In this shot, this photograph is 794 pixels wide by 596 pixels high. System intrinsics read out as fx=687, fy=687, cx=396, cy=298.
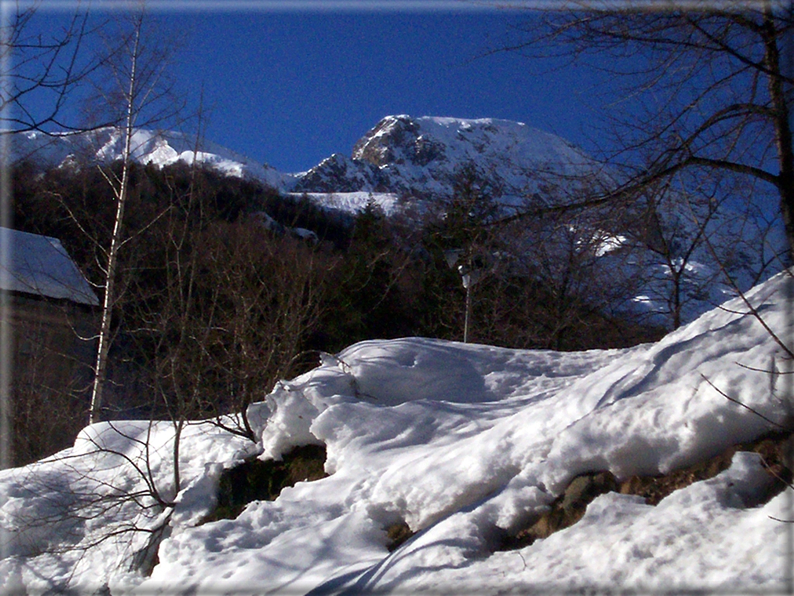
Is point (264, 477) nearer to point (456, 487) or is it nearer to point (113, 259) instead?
point (456, 487)

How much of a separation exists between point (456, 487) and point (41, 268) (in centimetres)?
1239

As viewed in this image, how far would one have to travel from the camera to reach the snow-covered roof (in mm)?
12516

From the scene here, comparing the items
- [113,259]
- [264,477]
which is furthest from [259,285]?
[264,477]

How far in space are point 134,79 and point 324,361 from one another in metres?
6.71

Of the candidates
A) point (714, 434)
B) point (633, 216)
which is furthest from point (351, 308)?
point (714, 434)

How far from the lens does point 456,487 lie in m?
4.43

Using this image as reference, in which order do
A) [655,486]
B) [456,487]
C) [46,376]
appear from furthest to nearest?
[46,376] → [456,487] → [655,486]

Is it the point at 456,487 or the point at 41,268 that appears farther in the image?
the point at 41,268

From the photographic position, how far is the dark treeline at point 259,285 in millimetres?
6938

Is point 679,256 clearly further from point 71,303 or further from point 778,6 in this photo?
point 71,303

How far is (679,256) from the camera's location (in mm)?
12914

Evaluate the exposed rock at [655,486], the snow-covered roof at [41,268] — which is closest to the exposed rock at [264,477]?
the exposed rock at [655,486]

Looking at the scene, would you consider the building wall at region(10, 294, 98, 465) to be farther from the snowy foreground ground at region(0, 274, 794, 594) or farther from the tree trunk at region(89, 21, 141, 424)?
the snowy foreground ground at region(0, 274, 794, 594)

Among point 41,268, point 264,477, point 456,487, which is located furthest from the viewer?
point 41,268
